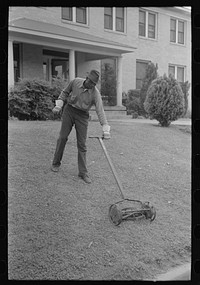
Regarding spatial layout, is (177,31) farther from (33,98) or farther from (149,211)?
(149,211)

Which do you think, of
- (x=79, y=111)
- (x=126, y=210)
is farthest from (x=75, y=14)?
(x=126, y=210)

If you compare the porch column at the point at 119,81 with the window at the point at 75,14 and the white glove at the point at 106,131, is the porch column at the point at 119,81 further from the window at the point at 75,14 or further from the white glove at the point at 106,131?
the window at the point at 75,14

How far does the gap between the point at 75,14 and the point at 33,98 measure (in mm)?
761

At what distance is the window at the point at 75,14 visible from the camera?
A: 2.34 meters

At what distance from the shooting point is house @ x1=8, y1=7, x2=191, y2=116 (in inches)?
92.6

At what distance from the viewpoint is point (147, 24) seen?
7.85 ft

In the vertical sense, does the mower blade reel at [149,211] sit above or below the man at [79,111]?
below

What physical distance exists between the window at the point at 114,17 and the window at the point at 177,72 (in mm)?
522

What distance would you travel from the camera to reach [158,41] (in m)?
2.76

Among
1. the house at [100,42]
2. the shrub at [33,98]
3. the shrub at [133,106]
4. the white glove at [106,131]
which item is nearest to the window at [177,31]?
the house at [100,42]

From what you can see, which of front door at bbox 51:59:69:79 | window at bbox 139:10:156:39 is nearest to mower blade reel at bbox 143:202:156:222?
front door at bbox 51:59:69:79
